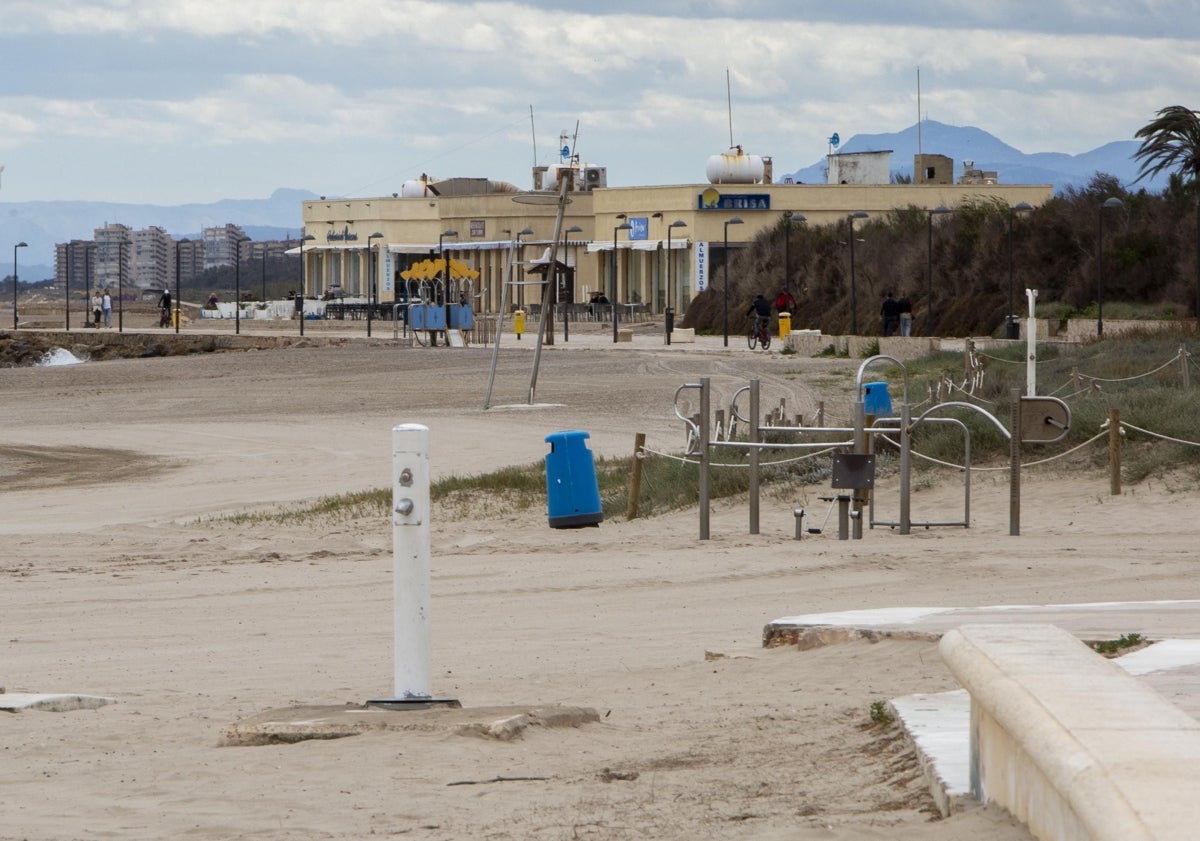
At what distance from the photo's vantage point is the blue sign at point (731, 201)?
68.6m

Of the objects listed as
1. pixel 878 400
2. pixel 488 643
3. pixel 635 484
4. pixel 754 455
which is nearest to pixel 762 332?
pixel 878 400

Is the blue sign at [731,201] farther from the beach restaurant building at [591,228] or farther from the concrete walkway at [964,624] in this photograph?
the concrete walkway at [964,624]

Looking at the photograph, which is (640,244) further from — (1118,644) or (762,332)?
(1118,644)

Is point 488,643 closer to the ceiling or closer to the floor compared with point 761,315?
closer to the floor

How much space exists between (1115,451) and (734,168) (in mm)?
58101

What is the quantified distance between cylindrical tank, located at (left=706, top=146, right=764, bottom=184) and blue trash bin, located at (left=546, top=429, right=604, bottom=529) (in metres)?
58.4

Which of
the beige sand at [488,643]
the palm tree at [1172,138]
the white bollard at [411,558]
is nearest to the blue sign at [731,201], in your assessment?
the palm tree at [1172,138]

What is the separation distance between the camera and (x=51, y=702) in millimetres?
6801

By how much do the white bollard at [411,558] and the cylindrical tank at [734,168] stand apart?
6609cm

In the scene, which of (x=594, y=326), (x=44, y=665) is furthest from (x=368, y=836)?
(x=594, y=326)

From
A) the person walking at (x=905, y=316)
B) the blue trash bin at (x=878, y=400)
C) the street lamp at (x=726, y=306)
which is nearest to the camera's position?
the blue trash bin at (x=878, y=400)

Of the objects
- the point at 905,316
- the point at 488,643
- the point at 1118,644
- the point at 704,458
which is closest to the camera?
the point at 1118,644

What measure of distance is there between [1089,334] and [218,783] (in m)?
35.4

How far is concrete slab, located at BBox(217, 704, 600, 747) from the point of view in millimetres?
5781
